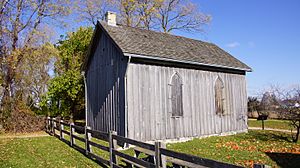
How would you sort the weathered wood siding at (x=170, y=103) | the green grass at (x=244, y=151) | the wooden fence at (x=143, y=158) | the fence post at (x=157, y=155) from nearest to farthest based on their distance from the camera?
the wooden fence at (x=143, y=158) → the fence post at (x=157, y=155) → the green grass at (x=244, y=151) → the weathered wood siding at (x=170, y=103)

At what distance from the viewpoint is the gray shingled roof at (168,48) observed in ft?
45.9

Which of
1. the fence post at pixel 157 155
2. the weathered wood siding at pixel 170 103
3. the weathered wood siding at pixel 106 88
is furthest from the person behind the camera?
the weathered wood siding at pixel 106 88

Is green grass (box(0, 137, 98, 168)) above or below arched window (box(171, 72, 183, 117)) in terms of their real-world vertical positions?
below

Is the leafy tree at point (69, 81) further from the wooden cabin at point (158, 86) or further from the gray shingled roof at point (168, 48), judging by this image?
the gray shingled roof at point (168, 48)

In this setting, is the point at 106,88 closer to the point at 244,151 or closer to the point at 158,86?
the point at 158,86

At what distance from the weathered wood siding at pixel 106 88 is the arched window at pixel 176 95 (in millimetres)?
2905

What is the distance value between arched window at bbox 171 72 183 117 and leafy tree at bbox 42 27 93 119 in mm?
12512

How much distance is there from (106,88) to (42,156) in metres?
5.51

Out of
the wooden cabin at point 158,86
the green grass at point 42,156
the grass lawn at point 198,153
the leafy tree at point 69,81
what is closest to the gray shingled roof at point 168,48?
the wooden cabin at point 158,86

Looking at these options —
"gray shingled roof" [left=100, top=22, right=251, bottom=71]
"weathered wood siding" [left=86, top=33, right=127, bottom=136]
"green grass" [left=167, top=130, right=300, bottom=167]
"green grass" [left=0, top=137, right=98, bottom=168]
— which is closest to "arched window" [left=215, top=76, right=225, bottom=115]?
"gray shingled roof" [left=100, top=22, right=251, bottom=71]

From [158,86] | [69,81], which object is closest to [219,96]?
[158,86]

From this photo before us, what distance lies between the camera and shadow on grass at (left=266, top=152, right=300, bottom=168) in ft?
31.8

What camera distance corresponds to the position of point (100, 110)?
626 inches

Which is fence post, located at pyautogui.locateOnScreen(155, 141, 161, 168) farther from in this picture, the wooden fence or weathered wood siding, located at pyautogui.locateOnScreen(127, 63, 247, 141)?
weathered wood siding, located at pyautogui.locateOnScreen(127, 63, 247, 141)
